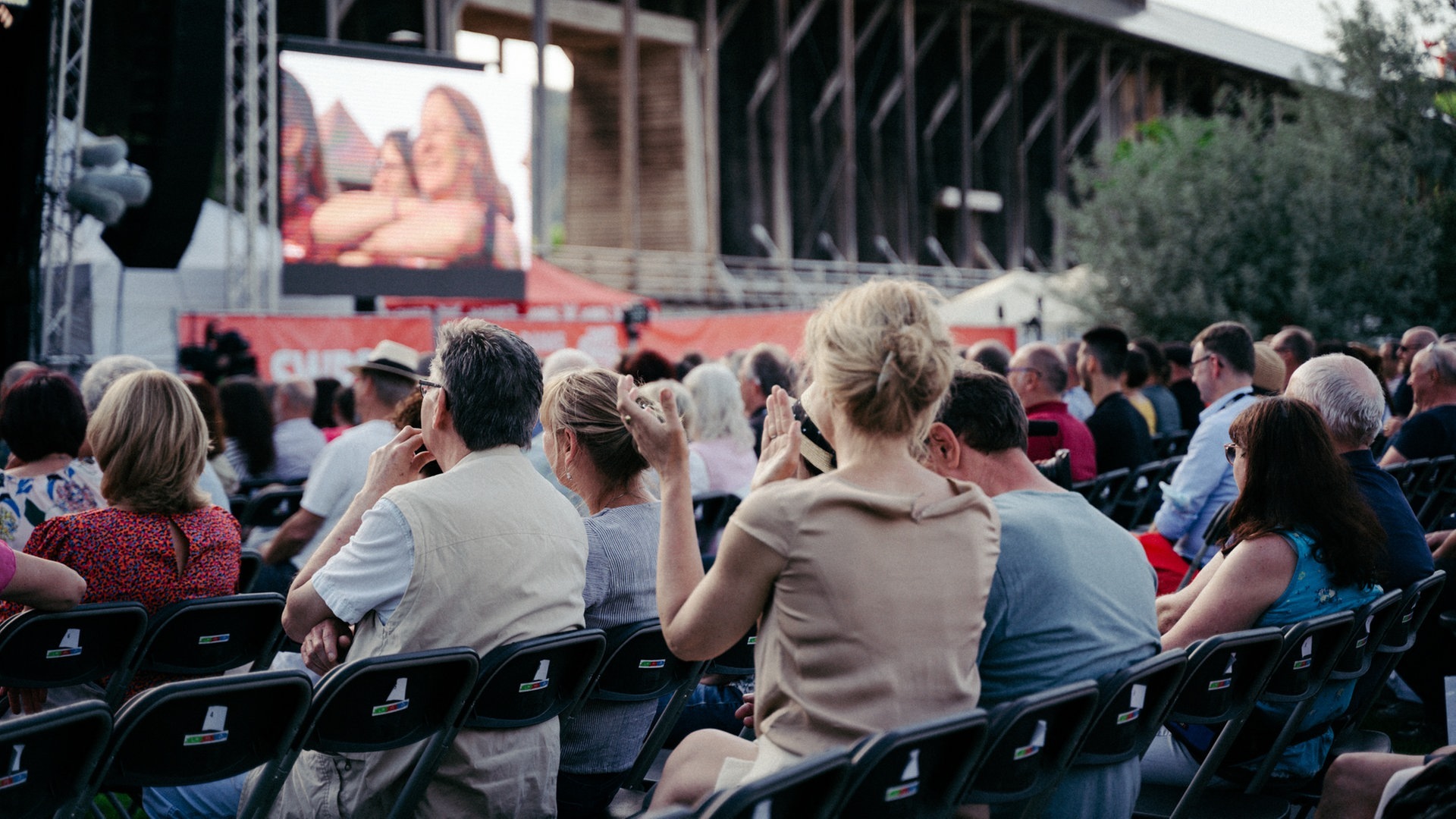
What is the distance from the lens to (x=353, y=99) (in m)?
15.3

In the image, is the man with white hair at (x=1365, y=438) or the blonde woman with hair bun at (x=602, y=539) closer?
the blonde woman with hair bun at (x=602, y=539)

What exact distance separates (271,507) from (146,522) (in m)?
2.68

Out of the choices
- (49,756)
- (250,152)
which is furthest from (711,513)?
(250,152)

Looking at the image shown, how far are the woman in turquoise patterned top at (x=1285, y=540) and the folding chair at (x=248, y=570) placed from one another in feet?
9.67

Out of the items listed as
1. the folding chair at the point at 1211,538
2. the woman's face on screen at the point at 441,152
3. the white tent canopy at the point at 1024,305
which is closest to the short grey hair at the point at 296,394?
the folding chair at the point at 1211,538

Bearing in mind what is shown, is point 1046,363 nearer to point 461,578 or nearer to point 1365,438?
point 1365,438

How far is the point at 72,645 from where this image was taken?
320 cm

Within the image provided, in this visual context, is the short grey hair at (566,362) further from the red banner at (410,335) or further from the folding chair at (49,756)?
the red banner at (410,335)

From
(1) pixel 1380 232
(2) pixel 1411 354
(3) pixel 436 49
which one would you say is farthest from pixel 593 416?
(3) pixel 436 49

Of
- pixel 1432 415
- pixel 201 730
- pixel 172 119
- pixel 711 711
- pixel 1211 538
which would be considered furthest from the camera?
pixel 172 119

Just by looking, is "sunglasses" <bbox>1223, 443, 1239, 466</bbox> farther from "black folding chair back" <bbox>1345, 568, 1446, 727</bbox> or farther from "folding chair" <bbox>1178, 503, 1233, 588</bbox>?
"folding chair" <bbox>1178, 503, 1233, 588</bbox>

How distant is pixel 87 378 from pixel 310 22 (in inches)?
732

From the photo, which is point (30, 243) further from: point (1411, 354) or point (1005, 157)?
point (1005, 157)

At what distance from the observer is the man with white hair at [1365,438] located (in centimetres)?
379
